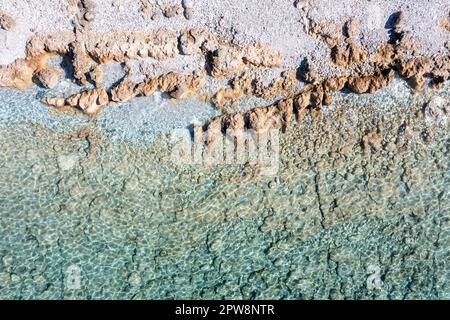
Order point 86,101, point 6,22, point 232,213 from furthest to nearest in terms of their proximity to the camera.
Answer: point 86,101
point 6,22
point 232,213

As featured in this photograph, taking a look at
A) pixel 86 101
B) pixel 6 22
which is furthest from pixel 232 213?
pixel 6 22

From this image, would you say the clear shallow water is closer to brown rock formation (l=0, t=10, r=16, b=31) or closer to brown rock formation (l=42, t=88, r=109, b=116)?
brown rock formation (l=42, t=88, r=109, b=116)

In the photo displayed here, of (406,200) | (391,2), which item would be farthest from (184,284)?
(391,2)

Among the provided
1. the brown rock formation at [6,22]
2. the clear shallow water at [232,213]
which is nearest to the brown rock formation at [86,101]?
the clear shallow water at [232,213]

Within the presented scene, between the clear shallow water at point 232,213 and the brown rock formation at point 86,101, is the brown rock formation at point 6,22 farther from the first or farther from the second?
the brown rock formation at point 86,101

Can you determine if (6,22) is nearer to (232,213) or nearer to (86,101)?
(86,101)

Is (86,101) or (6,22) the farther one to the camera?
(86,101)

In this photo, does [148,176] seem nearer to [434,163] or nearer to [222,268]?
[222,268]

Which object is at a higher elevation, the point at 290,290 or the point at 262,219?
the point at 262,219
